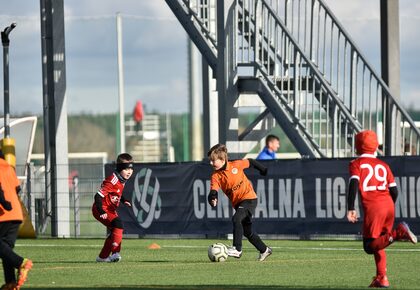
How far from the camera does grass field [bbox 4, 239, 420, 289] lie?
14.0 meters

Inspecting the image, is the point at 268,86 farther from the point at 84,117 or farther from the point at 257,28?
the point at 84,117

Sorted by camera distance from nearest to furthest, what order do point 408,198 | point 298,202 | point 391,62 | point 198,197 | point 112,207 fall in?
point 112,207 → point 408,198 → point 391,62 → point 298,202 → point 198,197

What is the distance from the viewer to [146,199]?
1013 inches

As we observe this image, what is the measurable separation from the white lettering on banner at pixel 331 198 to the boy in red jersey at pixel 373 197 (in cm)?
982

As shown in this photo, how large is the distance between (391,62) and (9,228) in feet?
38.4

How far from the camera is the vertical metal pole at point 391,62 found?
23.8m

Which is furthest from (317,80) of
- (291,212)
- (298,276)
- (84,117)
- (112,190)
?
(84,117)

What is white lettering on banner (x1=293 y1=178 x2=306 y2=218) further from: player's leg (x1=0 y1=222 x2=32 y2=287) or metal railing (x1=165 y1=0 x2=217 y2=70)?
player's leg (x1=0 y1=222 x2=32 y2=287)

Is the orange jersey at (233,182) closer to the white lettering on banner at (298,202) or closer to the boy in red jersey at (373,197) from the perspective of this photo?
the boy in red jersey at (373,197)

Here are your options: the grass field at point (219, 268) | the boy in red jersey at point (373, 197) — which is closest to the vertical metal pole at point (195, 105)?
the grass field at point (219, 268)

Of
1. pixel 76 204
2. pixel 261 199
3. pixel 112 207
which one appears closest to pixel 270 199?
pixel 261 199

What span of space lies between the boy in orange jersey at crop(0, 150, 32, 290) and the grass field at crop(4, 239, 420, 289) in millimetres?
586

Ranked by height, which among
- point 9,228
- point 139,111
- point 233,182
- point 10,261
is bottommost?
point 10,261

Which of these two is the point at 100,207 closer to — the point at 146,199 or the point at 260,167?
the point at 260,167
